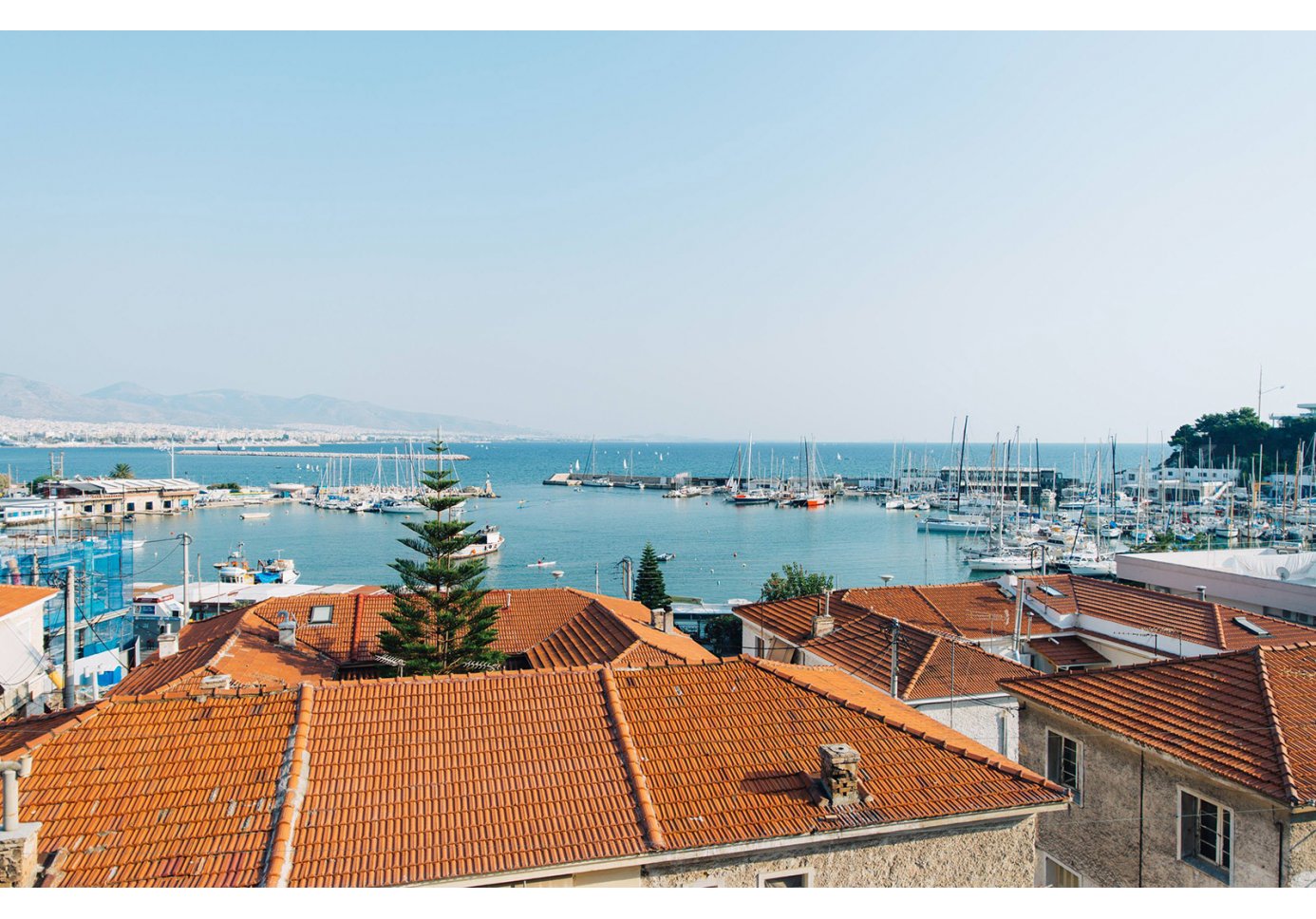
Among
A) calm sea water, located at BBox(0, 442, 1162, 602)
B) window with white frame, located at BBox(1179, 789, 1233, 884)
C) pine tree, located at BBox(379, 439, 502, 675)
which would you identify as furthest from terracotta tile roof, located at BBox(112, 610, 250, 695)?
calm sea water, located at BBox(0, 442, 1162, 602)

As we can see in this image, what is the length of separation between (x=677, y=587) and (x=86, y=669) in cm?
3046

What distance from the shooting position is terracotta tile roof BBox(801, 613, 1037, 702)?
44.1 feet

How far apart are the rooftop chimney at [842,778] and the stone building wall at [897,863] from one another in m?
0.36

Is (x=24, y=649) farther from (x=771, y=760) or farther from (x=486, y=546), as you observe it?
(x=486, y=546)

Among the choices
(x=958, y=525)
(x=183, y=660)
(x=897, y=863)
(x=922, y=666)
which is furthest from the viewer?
(x=958, y=525)

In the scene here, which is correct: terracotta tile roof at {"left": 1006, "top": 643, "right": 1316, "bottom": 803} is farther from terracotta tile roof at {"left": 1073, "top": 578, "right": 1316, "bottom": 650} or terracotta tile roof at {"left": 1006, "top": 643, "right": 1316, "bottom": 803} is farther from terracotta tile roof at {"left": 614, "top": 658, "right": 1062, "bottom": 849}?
terracotta tile roof at {"left": 1073, "top": 578, "right": 1316, "bottom": 650}

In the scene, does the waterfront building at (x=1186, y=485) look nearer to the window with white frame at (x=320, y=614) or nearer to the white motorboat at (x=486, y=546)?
the white motorboat at (x=486, y=546)

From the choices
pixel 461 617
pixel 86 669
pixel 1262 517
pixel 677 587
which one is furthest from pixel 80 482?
pixel 1262 517

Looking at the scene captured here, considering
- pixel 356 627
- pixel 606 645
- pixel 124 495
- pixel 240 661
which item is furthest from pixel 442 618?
pixel 124 495

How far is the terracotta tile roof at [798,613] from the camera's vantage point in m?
17.5

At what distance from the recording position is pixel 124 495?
77.4 metres

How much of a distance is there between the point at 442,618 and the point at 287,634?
2.71 m

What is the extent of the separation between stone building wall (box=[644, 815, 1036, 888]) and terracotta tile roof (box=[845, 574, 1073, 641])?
10118 mm

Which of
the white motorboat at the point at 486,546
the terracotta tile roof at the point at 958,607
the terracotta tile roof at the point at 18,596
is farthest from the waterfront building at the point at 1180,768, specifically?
→ the white motorboat at the point at 486,546
